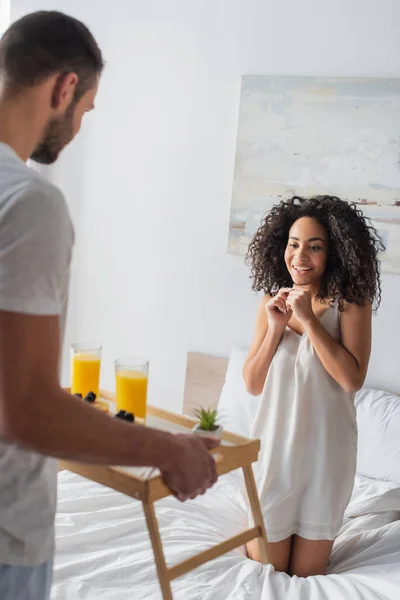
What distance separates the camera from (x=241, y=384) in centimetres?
289

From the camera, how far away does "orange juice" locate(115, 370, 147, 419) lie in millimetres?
1749

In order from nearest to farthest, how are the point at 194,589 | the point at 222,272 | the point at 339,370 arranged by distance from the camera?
1. the point at 194,589
2. the point at 339,370
3. the point at 222,272

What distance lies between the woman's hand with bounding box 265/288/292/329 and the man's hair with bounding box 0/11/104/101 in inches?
43.5

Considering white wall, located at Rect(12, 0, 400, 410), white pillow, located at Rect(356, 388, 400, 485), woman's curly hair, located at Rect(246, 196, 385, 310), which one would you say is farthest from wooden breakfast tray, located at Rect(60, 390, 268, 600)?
white wall, located at Rect(12, 0, 400, 410)

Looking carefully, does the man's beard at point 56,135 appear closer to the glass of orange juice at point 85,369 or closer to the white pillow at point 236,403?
the glass of orange juice at point 85,369

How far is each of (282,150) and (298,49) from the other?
415mm

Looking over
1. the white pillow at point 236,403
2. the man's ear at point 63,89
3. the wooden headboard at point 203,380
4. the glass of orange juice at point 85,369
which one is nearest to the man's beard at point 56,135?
the man's ear at point 63,89

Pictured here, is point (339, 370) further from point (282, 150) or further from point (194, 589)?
point (282, 150)

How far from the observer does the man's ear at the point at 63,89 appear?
1.08 metres

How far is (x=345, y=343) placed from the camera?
205cm

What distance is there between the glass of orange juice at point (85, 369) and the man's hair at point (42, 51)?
0.87 metres

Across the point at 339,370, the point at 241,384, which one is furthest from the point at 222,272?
the point at 339,370

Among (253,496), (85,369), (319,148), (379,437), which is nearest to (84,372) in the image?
(85,369)

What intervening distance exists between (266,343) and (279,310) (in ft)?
0.34
